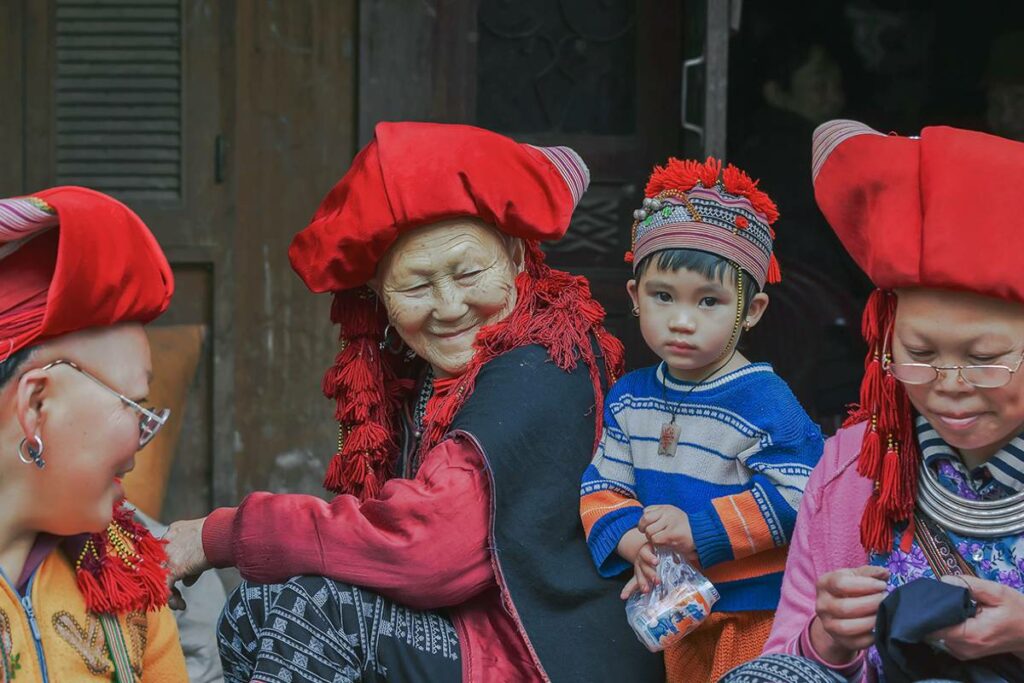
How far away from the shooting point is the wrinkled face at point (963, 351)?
2.29 m

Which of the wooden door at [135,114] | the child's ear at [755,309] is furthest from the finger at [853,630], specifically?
the wooden door at [135,114]

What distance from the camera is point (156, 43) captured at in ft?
15.3

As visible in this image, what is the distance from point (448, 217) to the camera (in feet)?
10.4

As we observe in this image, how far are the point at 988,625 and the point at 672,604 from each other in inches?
28.9

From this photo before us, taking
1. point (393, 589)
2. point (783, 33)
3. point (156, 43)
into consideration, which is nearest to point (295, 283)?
point (156, 43)

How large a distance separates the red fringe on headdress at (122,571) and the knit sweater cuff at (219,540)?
17.0 inches

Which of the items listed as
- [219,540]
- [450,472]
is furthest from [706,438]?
[219,540]

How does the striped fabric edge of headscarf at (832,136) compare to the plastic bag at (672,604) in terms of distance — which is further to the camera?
the plastic bag at (672,604)

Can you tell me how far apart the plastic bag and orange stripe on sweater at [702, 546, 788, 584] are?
6 cm

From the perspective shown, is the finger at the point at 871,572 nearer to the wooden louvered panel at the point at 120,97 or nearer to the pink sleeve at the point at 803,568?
the pink sleeve at the point at 803,568

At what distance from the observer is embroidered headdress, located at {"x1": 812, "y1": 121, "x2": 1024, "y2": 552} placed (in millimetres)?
2268

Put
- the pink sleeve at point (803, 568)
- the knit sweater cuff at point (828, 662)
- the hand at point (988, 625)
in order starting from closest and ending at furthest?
the hand at point (988, 625), the knit sweater cuff at point (828, 662), the pink sleeve at point (803, 568)

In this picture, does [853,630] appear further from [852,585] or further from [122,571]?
[122,571]

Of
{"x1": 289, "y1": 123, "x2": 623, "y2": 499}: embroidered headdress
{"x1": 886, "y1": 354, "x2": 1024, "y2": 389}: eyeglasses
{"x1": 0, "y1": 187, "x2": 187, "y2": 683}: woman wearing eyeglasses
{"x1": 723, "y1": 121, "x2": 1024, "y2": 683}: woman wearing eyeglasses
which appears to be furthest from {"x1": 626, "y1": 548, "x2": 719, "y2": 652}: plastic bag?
{"x1": 0, "y1": 187, "x2": 187, "y2": 683}: woman wearing eyeglasses
